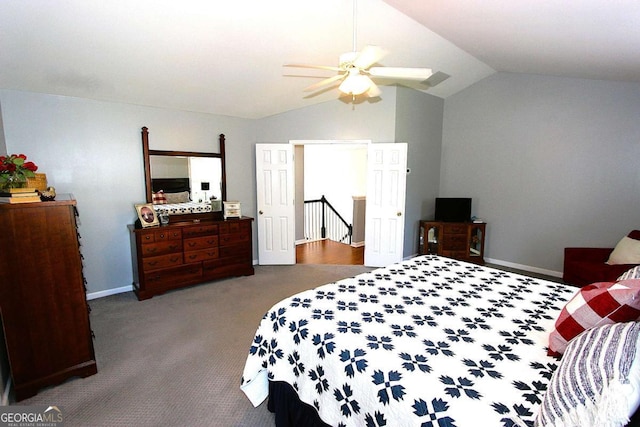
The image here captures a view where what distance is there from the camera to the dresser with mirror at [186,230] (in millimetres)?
3656

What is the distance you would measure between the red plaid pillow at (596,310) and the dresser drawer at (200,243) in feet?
12.2

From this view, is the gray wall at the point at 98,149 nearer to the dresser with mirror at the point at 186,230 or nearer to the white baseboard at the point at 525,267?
the dresser with mirror at the point at 186,230

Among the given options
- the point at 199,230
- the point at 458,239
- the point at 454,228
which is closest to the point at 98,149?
the point at 199,230

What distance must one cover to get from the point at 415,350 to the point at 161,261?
3344mm

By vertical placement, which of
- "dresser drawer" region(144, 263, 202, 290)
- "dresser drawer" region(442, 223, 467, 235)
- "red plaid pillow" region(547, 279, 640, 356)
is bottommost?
"dresser drawer" region(144, 263, 202, 290)

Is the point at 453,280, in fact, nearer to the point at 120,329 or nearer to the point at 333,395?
the point at 333,395

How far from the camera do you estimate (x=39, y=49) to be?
2.41 m

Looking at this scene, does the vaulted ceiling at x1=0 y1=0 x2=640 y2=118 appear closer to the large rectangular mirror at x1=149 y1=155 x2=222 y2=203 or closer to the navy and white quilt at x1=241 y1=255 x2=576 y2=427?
the large rectangular mirror at x1=149 y1=155 x2=222 y2=203

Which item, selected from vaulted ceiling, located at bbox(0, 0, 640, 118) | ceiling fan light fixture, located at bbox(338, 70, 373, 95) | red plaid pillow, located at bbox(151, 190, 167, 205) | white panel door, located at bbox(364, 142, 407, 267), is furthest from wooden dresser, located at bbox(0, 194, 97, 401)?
white panel door, located at bbox(364, 142, 407, 267)

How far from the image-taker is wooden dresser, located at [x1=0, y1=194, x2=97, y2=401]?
77.2 inches

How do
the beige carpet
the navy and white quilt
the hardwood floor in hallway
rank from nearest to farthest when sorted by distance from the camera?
the navy and white quilt → the beige carpet → the hardwood floor in hallway

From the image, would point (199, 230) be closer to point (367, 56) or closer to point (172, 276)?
point (172, 276)

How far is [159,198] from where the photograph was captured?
3988 mm

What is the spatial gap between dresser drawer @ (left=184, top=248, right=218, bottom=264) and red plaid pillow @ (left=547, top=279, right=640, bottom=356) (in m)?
3.73
